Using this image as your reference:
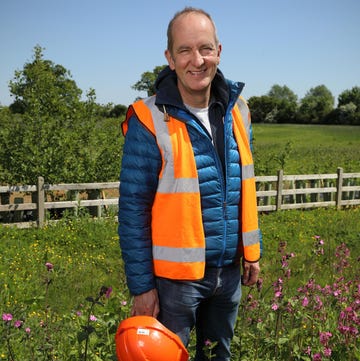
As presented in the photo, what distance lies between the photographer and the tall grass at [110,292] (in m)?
3.19

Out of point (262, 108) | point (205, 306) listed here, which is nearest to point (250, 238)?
point (205, 306)

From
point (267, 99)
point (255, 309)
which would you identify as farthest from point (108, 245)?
point (267, 99)

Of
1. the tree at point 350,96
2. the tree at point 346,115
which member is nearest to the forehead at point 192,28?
the tree at point 346,115

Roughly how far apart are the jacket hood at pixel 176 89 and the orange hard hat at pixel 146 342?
40.2 inches

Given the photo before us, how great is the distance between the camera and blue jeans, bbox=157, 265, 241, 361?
2.32m

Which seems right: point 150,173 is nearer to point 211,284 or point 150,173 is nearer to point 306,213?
point 211,284

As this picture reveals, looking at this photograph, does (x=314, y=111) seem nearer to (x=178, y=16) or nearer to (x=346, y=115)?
(x=346, y=115)

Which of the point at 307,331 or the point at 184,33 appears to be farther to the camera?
the point at 307,331

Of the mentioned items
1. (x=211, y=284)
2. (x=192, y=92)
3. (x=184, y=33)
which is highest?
(x=184, y=33)

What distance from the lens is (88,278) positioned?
6617 mm

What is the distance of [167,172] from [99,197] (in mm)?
8154

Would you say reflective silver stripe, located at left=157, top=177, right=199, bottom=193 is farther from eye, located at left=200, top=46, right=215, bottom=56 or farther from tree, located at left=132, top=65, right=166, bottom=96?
tree, located at left=132, top=65, right=166, bottom=96

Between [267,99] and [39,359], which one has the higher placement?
[267,99]

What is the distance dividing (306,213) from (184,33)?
999 cm
